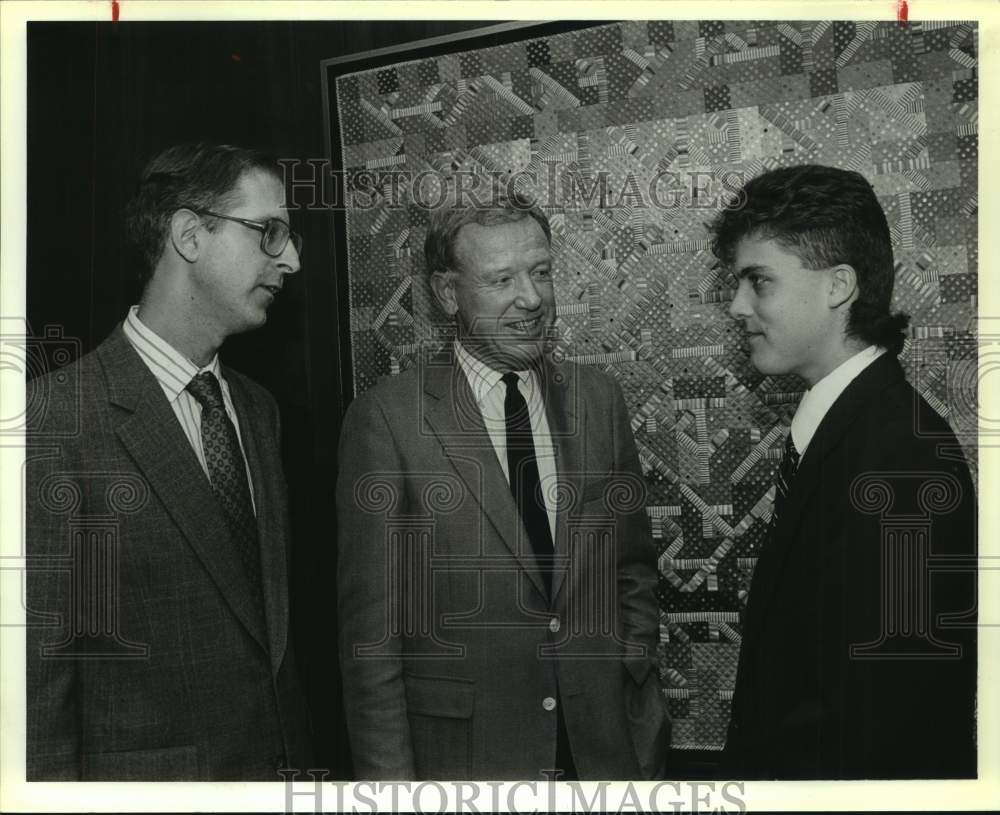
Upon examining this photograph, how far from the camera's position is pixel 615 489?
84.0 inches

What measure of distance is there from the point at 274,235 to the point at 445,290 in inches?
15.9

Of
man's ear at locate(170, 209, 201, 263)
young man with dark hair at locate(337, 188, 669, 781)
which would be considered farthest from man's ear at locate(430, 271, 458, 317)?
man's ear at locate(170, 209, 201, 263)

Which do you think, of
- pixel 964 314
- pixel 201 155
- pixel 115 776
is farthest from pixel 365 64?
pixel 115 776

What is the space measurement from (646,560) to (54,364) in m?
1.41

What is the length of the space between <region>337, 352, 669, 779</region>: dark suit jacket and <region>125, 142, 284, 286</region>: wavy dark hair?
0.57 m

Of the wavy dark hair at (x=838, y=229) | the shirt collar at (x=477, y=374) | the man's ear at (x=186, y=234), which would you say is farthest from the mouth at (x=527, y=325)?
the man's ear at (x=186, y=234)

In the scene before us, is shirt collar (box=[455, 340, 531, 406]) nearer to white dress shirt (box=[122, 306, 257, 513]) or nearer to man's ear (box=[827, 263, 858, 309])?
white dress shirt (box=[122, 306, 257, 513])

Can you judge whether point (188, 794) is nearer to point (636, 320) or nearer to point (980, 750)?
point (636, 320)

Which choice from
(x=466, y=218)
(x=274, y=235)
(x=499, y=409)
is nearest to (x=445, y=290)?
(x=466, y=218)

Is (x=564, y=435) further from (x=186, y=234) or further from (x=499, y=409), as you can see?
(x=186, y=234)

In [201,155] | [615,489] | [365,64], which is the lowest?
[615,489]

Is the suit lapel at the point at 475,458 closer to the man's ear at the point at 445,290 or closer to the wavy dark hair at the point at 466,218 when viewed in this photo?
the man's ear at the point at 445,290

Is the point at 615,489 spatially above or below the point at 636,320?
below

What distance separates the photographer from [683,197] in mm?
2137
